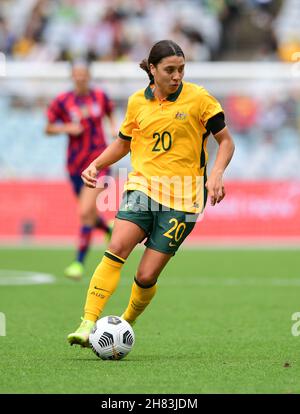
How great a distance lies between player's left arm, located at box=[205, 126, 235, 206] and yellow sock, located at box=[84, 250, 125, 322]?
0.78 m

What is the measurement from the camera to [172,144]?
668 centimetres

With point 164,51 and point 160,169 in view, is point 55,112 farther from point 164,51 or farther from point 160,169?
point 164,51

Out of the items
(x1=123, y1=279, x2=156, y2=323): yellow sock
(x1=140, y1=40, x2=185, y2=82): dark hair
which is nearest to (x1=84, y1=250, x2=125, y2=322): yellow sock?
(x1=123, y1=279, x2=156, y2=323): yellow sock

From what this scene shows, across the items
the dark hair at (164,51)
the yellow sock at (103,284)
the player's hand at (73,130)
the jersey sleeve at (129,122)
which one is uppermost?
the player's hand at (73,130)

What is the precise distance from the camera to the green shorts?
666 centimetres

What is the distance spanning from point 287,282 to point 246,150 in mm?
7560

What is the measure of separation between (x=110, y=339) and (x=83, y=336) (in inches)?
7.6

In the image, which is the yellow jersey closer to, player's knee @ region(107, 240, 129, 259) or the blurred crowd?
player's knee @ region(107, 240, 129, 259)

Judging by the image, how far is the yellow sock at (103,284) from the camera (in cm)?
659

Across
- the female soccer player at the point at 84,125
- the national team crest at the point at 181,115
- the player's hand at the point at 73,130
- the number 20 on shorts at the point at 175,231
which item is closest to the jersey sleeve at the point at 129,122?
the national team crest at the point at 181,115

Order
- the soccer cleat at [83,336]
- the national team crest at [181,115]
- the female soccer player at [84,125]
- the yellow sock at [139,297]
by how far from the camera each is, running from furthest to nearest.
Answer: the female soccer player at [84,125], the yellow sock at [139,297], the national team crest at [181,115], the soccer cleat at [83,336]

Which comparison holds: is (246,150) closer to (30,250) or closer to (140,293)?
(30,250)

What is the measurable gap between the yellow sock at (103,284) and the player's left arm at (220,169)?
78cm

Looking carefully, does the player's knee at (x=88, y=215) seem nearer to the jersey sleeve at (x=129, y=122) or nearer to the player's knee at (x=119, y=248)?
the jersey sleeve at (x=129, y=122)
